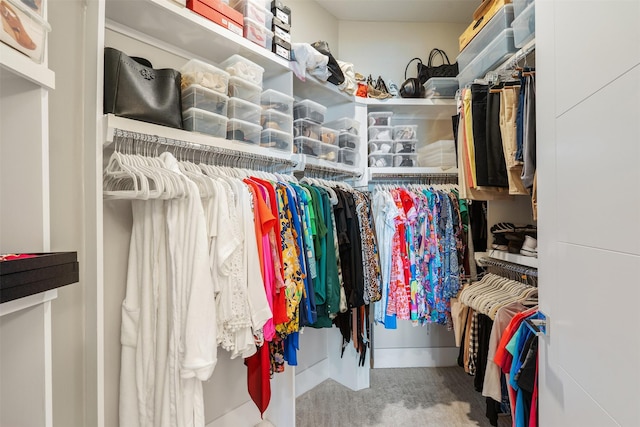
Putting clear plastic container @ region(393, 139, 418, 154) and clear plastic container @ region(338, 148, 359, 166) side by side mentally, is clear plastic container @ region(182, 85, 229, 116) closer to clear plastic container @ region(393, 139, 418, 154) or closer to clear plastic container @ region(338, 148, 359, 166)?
clear plastic container @ region(338, 148, 359, 166)

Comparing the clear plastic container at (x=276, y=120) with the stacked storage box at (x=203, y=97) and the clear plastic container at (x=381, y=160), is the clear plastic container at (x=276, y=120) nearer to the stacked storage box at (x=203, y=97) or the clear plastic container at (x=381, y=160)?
the stacked storage box at (x=203, y=97)

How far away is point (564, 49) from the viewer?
88 centimetres

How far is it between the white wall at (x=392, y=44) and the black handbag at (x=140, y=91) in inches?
83.8

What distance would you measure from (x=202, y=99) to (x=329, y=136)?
100 centimetres

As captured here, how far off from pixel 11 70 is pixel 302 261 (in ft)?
3.97

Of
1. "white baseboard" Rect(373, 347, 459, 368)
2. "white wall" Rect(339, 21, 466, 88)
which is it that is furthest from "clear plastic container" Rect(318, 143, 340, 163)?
"white baseboard" Rect(373, 347, 459, 368)

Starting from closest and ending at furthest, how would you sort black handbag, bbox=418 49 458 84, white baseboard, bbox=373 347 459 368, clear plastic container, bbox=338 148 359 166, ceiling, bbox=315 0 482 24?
clear plastic container, bbox=338 148 359 166 → black handbag, bbox=418 49 458 84 → ceiling, bbox=315 0 482 24 → white baseboard, bbox=373 347 459 368

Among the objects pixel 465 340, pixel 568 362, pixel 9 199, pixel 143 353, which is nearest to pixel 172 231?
pixel 143 353

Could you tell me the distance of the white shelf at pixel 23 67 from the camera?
53cm

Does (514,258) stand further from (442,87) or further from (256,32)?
(256,32)

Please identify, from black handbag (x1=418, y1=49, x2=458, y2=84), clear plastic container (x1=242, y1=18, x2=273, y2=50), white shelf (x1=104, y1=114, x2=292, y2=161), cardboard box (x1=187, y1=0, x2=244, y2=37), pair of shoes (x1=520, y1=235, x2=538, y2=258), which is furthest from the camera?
black handbag (x1=418, y1=49, x2=458, y2=84)

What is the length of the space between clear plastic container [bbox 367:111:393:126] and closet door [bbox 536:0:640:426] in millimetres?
1614

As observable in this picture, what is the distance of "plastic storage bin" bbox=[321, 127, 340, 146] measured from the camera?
2.24 m

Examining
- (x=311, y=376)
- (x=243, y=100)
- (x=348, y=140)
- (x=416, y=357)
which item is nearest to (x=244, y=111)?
Result: (x=243, y=100)
